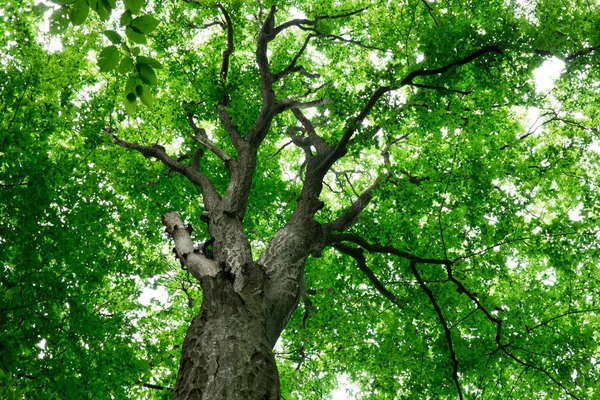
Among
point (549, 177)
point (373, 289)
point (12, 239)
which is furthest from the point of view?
point (373, 289)

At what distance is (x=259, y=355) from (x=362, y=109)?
4.14m

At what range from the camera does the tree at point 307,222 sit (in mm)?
4949

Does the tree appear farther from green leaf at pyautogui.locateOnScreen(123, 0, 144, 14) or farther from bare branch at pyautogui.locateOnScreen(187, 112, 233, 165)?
green leaf at pyautogui.locateOnScreen(123, 0, 144, 14)

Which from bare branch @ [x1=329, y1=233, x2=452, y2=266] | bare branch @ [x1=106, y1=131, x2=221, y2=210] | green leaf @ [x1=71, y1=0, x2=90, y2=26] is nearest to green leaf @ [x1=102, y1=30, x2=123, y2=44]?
green leaf @ [x1=71, y1=0, x2=90, y2=26]

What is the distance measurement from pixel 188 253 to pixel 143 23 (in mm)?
3713

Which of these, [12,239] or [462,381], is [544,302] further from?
[12,239]

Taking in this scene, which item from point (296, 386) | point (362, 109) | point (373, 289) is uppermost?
point (362, 109)

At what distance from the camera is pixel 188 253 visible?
517 cm

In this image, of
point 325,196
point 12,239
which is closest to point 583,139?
point 325,196

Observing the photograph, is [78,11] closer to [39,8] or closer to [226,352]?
[39,8]

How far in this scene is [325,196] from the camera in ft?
42.7

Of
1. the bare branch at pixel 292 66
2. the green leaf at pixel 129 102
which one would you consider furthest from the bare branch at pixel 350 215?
the green leaf at pixel 129 102

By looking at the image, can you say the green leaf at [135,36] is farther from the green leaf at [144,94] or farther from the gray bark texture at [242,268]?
the gray bark texture at [242,268]

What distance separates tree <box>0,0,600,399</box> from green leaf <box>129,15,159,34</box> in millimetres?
2469
